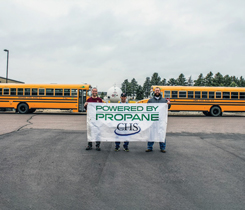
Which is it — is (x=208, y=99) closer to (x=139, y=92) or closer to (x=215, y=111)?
(x=215, y=111)

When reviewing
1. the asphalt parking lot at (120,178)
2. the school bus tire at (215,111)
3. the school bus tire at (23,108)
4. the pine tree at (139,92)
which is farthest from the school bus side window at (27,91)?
the pine tree at (139,92)

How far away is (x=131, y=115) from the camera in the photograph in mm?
6535

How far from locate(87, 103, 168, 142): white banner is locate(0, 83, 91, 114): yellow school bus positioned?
Answer: 1333cm

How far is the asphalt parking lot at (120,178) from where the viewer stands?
3.12 metres

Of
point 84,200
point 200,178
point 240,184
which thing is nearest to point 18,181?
point 84,200

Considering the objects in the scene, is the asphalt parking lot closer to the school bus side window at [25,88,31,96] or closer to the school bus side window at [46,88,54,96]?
the school bus side window at [46,88,54,96]

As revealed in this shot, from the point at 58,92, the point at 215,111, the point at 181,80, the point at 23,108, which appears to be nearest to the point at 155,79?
the point at 181,80

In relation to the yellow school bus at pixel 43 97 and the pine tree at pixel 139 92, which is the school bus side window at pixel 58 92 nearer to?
the yellow school bus at pixel 43 97

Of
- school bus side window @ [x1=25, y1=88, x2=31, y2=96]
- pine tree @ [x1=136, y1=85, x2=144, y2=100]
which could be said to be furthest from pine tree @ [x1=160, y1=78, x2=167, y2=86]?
school bus side window @ [x1=25, y1=88, x2=31, y2=96]

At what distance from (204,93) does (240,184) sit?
666 inches

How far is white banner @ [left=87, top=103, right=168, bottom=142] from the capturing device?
6.39 m

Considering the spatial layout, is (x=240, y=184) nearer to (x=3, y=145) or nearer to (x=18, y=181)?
(x=18, y=181)

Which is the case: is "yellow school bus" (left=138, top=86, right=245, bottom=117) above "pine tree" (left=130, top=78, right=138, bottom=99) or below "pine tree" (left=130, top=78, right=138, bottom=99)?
below

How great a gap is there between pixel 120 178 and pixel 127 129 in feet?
8.05
